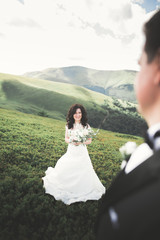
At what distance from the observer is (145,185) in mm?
854

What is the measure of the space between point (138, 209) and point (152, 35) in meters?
1.06

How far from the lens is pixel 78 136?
19.1 feet

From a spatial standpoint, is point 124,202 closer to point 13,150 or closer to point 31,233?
point 31,233

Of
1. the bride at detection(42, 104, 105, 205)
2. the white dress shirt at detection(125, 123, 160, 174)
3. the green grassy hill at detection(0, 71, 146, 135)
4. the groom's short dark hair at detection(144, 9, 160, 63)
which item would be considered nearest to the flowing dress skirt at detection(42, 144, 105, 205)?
the bride at detection(42, 104, 105, 205)

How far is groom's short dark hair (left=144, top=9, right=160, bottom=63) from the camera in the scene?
1.02m

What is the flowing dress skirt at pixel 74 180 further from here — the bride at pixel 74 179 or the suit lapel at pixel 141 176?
the suit lapel at pixel 141 176

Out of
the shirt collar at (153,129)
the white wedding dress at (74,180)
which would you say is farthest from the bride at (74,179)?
the shirt collar at (153,129)

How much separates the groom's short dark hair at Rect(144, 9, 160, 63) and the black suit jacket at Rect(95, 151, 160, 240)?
66cm

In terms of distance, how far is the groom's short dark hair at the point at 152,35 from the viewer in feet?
3.33

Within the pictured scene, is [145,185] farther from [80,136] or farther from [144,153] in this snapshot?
[80,136]

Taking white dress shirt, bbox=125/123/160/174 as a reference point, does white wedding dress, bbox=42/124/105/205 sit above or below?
below

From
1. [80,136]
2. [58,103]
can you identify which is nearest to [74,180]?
[80,136]

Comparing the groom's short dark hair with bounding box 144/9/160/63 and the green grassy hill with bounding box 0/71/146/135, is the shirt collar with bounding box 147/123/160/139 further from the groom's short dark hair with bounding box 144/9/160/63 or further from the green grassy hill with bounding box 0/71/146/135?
the green grassy hill with bounding box 0/71/146/135

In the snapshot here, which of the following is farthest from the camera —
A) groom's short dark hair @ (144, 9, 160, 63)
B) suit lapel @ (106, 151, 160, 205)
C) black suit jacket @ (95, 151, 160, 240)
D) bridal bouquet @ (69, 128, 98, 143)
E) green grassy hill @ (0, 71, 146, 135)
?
green grassy hill @ (0, 71, 146, 135)
